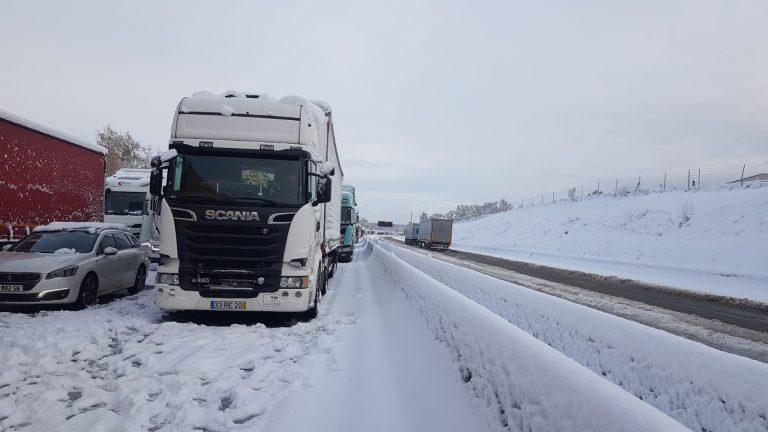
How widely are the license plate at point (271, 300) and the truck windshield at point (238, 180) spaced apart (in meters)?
1.57

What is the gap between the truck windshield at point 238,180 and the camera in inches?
272

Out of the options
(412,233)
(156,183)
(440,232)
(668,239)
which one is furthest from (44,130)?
(412,233)

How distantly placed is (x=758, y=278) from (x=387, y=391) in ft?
64.5

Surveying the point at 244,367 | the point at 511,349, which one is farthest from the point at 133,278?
the point at 511,349

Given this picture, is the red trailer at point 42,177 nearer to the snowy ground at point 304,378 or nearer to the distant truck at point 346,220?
the snowy ground at point 304,378

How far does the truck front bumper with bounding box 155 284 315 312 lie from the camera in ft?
22.1

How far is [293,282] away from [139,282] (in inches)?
227

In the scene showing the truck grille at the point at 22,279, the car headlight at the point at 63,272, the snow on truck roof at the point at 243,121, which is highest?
the snow on truck roof at the point at 243,121

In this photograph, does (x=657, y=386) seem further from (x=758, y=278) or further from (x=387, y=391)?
(x=758, y=278)

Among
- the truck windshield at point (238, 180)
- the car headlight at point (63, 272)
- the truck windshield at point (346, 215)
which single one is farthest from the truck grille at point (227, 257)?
the truck windshield at point (346, 215)

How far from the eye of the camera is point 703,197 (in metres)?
36.1

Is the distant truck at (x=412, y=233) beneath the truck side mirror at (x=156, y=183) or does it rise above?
beneath

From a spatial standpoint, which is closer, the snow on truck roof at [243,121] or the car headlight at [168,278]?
the car headlight at [168,278]

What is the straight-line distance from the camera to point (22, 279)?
717 centimetres
